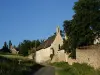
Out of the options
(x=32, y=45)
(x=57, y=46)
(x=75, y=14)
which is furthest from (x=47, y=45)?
(x=75, y=14)

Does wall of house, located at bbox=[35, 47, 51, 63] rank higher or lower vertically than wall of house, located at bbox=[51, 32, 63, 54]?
lower

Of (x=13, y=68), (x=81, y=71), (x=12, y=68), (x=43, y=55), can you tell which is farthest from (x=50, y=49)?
(x=12, y=68)

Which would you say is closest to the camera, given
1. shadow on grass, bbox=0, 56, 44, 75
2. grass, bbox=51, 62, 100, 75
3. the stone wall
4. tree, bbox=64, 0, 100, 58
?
shadow on grass, bbox=0, 56, 44, 75

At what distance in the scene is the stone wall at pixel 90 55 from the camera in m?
30.3

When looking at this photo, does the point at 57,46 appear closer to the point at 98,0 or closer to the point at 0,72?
the point at 98,0

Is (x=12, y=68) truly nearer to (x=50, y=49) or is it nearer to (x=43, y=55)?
(x=50, y=49)

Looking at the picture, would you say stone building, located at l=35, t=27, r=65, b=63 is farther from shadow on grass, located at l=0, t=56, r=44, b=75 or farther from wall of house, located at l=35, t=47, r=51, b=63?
shadow on grass, located at l=0, t=56, r=44, b=75

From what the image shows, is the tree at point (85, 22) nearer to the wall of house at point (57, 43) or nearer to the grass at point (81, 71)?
the grass at point (81, 71)

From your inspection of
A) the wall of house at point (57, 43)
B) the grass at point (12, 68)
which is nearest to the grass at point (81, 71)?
the grass at point (12, 68)

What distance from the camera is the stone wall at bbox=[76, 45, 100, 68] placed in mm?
30345

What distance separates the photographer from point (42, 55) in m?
85.5

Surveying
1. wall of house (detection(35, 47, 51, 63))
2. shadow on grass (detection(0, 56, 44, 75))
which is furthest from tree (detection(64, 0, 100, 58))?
wall of house (detection(35, 47, 51, 63))

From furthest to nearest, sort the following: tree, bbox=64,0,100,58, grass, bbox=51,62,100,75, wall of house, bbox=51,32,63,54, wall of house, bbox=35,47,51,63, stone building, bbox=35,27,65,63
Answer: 1. wall of house, bbox=51,32,63,54
2. wall of house, bbox=35,47,51,63
3. stone building, bbox=35,27,65,63
4. tree, bbox=64,0,100,58
5. grass, bbox=51,62,100,75

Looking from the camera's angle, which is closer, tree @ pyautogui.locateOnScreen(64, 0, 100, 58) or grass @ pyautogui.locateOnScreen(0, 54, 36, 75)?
grass @ pyautogui.locateOnScreen(0, 54, 36, 75)
